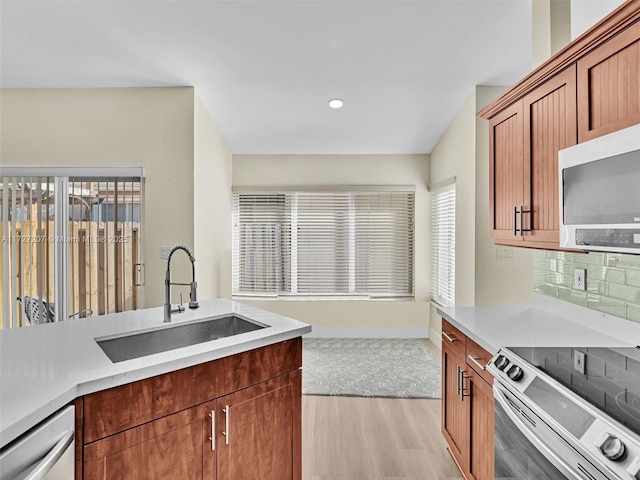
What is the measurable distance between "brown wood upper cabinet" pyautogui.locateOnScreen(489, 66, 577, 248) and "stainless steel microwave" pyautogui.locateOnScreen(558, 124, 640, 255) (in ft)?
0.66

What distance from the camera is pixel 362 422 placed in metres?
2.69

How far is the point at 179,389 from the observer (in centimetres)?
135

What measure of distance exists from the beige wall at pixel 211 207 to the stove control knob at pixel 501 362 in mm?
2541

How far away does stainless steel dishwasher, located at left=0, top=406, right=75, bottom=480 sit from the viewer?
2.98 ft

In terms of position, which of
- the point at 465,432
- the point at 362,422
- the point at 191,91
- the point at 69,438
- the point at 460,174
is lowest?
the point at 362,422

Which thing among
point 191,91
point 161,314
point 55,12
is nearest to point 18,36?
point 55,12

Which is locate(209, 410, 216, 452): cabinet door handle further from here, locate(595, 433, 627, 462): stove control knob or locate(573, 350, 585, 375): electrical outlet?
locate(573, 350, 585, 375): electrical outlet

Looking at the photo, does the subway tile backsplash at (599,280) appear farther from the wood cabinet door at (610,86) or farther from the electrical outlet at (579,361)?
the wood cabinet door at (610,86)

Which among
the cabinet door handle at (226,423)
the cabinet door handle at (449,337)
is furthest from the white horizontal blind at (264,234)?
the cabinet door handle at (226,423)

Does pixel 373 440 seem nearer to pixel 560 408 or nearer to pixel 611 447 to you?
pixel 560 408

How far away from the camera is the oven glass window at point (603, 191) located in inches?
46.4

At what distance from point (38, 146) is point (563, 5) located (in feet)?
13.0

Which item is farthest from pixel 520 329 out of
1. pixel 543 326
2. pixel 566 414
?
pixel 566 414

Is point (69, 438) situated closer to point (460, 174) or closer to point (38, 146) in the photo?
point (38, 146)
